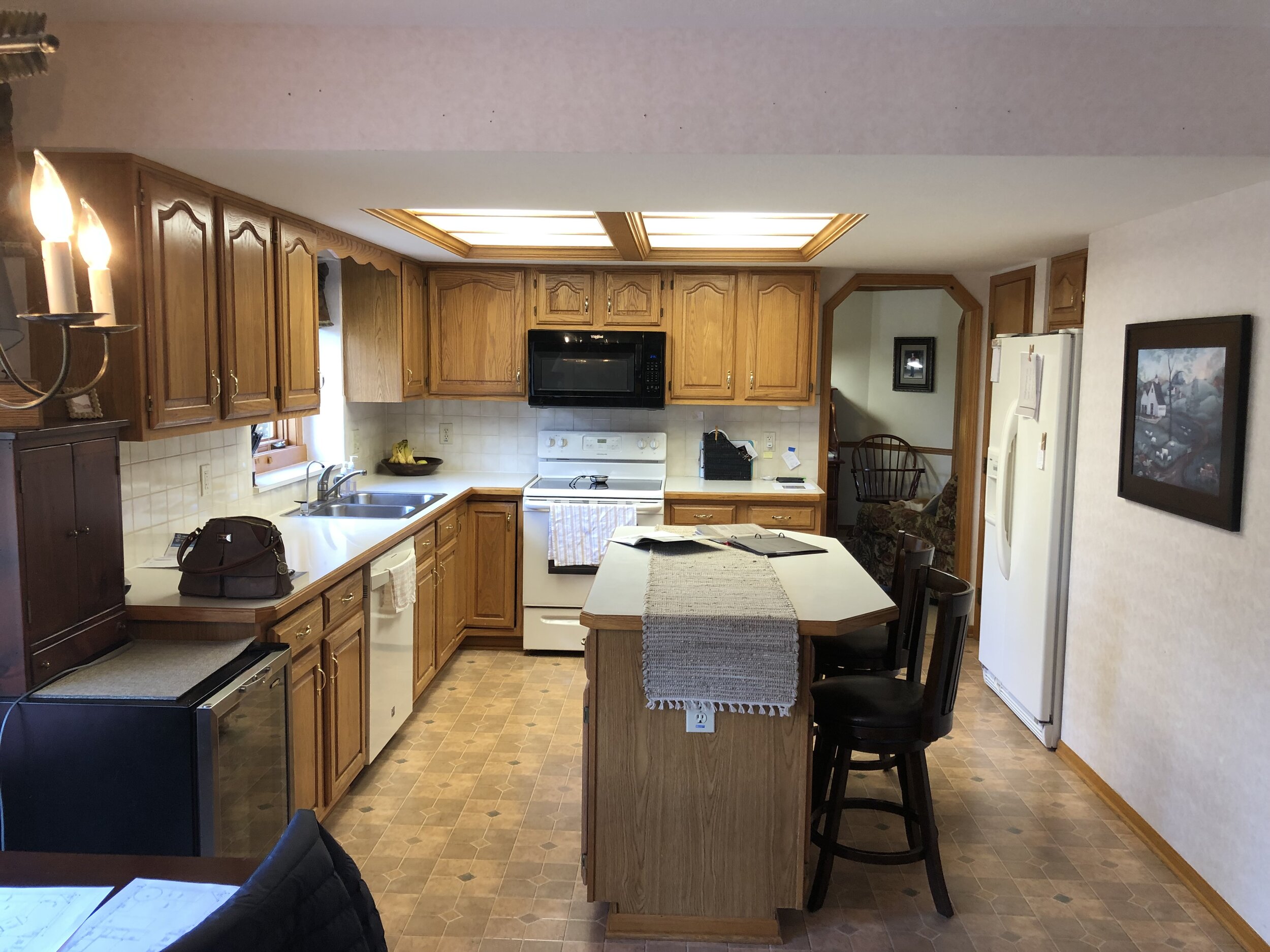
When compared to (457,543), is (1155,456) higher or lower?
higher

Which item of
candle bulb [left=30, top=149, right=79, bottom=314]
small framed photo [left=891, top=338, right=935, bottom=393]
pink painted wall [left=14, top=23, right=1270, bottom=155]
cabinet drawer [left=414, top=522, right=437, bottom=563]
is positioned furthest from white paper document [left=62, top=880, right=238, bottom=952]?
small framed photo [left=891, top=338, right=935, bottom=393]

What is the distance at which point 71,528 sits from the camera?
222 centimetres

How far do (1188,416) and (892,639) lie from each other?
1.14 m

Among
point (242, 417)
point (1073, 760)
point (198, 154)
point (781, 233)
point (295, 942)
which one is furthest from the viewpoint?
point (781, 233)

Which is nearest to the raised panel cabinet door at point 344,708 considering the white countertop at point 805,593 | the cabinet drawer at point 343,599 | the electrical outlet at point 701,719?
the cabinet drawer at point 343,599

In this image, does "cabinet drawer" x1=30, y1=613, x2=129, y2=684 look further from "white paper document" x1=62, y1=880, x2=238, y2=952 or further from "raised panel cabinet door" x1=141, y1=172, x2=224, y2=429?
"white paper document" x1=62, y1=880, x2=238, y2=952

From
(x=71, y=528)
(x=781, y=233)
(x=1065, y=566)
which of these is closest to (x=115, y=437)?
(x=71, y=528)

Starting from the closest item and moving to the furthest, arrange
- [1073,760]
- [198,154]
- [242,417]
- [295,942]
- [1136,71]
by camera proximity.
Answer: [295,942]
[1136,71]
[198,154]
[242,417]
[1073,760]

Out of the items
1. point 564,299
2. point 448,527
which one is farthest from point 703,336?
point 448,527

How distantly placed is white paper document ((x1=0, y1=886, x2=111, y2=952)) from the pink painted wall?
1.87 m

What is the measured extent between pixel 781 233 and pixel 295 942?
12.7 ft

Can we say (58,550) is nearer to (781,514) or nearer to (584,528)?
(584,528)

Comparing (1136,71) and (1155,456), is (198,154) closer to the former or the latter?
(1136,71)

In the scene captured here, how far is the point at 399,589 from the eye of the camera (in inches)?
141
